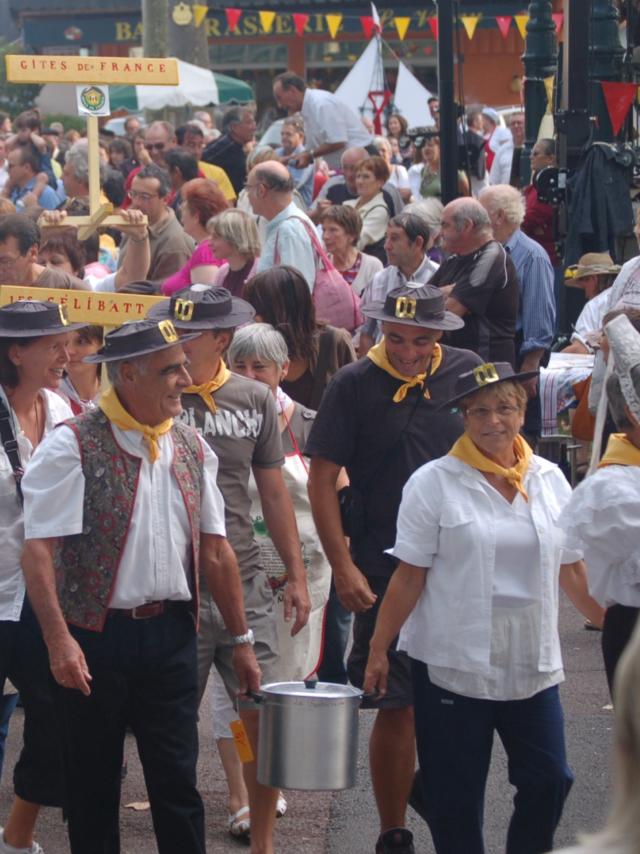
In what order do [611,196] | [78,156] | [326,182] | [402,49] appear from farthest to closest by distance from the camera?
[402,49] → [326,182] → [78,156] → [611,196]

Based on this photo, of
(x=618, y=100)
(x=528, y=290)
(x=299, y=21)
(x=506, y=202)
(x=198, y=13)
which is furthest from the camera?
(x=299, y=21)

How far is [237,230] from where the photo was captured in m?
7.70

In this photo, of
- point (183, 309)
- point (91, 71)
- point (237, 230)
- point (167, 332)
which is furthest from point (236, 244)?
point (167, 332)

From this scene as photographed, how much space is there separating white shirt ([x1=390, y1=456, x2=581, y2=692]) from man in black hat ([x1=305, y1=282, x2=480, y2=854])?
26.9 inches

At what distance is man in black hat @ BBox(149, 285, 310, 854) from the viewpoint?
5.09 meters

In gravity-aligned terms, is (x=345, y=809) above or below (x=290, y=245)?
below

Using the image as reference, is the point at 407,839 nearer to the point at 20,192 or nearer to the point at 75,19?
the point at 20,192

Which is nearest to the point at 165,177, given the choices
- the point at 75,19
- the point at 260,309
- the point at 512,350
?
the point at 512,350

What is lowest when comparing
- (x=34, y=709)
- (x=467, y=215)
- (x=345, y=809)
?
(x=345, y=809)

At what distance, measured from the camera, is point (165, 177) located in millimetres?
9758

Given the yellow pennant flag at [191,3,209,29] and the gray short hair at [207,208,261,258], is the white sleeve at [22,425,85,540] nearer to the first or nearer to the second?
the gray short hair at [207,208,261,258]

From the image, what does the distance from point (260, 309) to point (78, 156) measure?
5809mm

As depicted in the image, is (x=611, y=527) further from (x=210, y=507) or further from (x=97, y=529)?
(x=97, y=529)

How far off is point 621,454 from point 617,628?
1.69 ft
